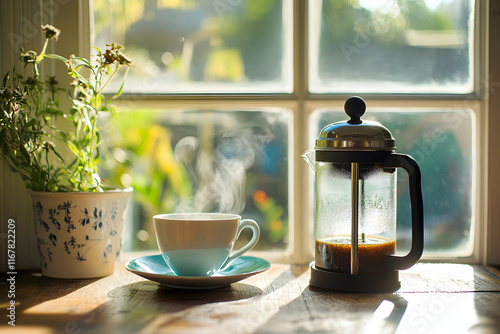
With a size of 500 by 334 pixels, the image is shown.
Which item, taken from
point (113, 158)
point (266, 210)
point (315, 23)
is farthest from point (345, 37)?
point (113, 158)

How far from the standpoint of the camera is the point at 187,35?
132cm

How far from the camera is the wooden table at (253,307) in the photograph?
0.82 metres

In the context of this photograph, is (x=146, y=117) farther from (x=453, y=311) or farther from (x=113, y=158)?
(x=453, y=311)

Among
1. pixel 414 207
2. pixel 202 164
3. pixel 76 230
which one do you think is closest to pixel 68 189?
pixel 76 230

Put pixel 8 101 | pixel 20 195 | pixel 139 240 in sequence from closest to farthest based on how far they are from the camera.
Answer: pixel 8 101, pixel 20 195, pixel 139 240

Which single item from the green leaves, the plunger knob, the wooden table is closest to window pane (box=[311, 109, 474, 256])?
the wooden table

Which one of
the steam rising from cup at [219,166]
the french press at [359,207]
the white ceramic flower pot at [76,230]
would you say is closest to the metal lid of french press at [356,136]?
the french press at [359,207]

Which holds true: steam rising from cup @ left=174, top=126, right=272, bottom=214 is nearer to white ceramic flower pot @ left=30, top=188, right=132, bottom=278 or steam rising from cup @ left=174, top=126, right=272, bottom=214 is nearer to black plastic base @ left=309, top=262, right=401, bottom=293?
white ceramic flower pot @ left=30, top=188, right=132, bottom=278

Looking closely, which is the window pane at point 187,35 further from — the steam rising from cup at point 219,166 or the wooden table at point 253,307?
the wooden table at point 253,307

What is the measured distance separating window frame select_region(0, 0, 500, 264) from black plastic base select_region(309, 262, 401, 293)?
0.28 meters

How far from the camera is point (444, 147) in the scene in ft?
4.36

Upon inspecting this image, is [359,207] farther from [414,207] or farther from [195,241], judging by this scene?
[195,241]

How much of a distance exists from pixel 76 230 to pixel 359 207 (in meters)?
0.56

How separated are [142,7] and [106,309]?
29.3 inches
